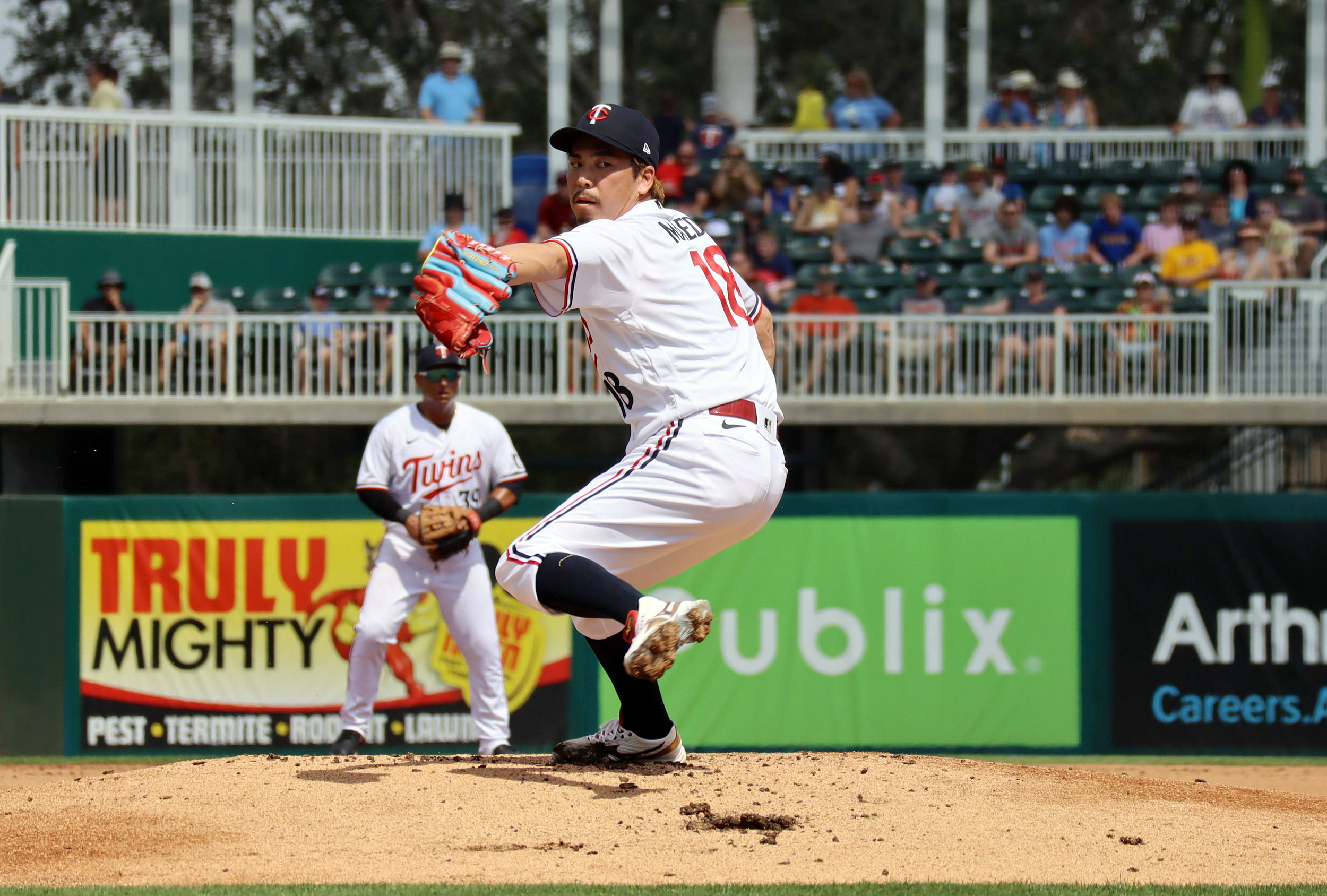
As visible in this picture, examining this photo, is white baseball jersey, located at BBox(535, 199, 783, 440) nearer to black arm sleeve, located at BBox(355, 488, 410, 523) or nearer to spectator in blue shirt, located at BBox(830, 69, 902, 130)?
black arm sleeve, located at BBox(355, 488, 410, 523)

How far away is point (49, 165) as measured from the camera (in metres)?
17.4

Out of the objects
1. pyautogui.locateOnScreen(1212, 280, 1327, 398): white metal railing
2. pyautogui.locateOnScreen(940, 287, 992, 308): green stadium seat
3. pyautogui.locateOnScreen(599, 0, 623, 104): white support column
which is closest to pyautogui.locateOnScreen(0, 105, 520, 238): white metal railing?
pyautogui.locateOnScreen(599, 0, 623, 104): white support column

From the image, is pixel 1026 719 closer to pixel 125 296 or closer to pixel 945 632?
pixel 945 632

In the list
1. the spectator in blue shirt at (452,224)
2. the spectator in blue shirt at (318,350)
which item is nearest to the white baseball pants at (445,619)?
the spectator in blue shirt at (318,350)

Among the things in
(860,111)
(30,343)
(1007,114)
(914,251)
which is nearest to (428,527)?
(30,343)

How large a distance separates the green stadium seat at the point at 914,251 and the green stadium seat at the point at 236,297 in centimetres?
642

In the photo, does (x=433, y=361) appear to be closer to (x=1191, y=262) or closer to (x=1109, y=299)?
(x=1109, y=299)

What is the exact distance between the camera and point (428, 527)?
27.4 feet

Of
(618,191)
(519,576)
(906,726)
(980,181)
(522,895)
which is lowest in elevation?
(906,726)

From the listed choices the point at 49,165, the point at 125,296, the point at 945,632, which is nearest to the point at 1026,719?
the point at 945,632

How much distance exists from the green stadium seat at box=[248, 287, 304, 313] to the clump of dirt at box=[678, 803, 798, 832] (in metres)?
10.8

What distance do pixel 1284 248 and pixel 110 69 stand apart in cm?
1254

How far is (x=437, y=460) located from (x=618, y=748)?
2.92 m

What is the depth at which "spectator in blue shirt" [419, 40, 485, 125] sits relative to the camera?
715 inches
